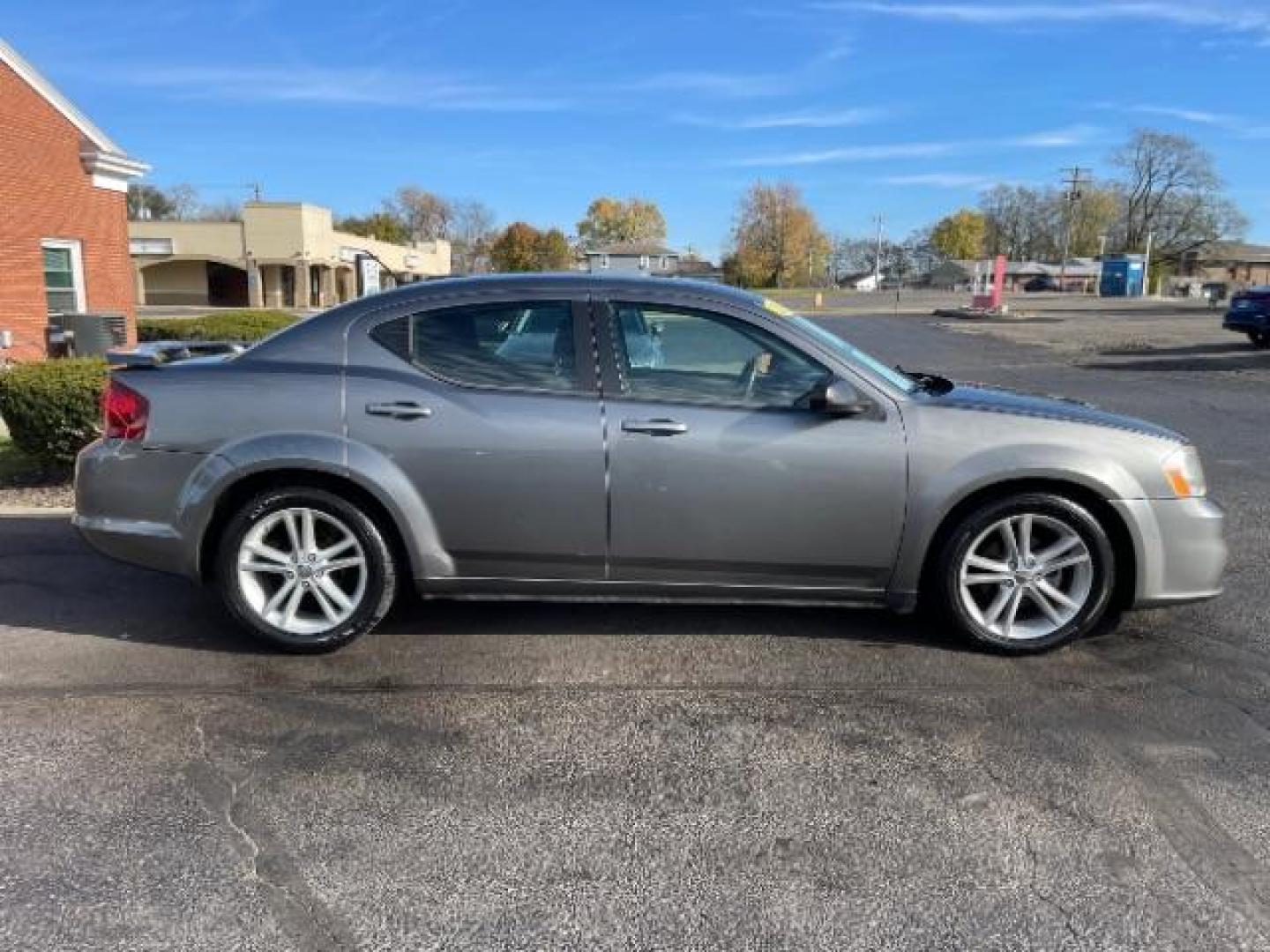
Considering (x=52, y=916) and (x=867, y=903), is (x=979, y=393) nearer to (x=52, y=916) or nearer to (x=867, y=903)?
(x=867, y=903)

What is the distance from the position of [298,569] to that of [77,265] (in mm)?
16675

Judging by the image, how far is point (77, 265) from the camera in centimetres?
1767

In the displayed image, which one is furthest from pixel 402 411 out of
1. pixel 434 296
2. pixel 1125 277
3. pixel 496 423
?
pixel 1125 277

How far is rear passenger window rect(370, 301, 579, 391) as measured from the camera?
412 centimetres

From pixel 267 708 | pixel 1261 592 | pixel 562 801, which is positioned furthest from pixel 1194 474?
pixel 267 708

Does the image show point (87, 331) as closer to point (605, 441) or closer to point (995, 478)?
point (605, 441)

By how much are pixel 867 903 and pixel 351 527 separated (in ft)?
8.47

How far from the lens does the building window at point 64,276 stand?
1730cm

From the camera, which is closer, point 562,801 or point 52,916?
point 52,916

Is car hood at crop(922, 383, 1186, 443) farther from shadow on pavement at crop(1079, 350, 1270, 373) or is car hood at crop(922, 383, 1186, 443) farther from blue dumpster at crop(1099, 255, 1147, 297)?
blue dumpster at crop(1099, 255, 1147, 297)

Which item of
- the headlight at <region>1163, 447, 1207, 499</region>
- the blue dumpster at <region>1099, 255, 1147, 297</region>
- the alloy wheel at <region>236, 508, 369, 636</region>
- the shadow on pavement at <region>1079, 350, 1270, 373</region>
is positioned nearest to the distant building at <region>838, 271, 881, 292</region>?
the blue dumpster at <region>1099, 255, 1147, 297</region>

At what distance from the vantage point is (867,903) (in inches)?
100

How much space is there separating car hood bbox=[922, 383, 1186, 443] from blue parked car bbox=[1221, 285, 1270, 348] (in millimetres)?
22668

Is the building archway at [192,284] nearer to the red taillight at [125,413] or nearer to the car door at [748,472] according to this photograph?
the red taillight at [125,413]
